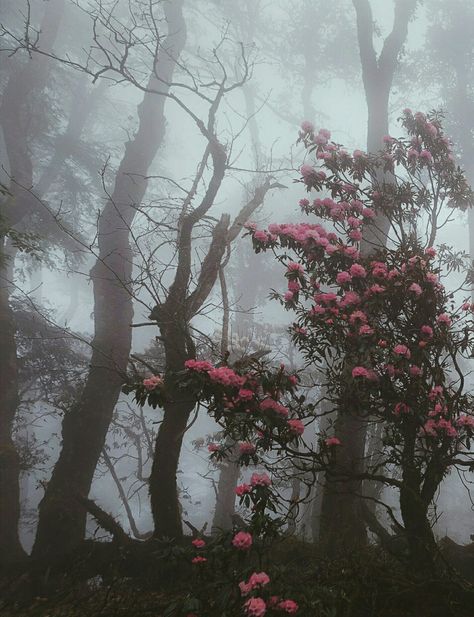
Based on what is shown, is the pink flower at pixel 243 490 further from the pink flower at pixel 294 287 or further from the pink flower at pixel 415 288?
the pink flower at pixel 415 288

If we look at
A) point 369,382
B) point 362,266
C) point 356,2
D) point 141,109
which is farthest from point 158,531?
point 356,2

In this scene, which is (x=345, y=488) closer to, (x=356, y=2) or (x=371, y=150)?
(x=371, y=150)

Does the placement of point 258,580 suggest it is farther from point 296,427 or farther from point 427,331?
point 427,331

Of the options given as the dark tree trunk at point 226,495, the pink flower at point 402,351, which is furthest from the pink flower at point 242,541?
the dark tree trunk at point 226,495

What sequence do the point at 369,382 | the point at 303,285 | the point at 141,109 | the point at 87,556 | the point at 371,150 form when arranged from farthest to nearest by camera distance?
the point at 141,109, the point at 371,150, the point at 87,556, the point at 303,285, the point at 369,382

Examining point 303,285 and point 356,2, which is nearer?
point 303,285

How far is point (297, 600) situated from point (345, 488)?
2762 millimetres

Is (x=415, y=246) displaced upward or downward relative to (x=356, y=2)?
downward

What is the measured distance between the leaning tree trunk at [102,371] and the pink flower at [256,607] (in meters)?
2.22

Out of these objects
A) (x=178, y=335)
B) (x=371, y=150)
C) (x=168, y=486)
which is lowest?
(x=168, y=486)

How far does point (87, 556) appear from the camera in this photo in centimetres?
495

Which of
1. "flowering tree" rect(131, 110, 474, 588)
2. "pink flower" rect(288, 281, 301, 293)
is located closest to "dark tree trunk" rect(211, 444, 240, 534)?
"flowering tree" rect(131, 110, 474, 588)

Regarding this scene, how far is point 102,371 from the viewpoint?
6820mm

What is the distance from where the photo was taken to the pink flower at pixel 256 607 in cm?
223
